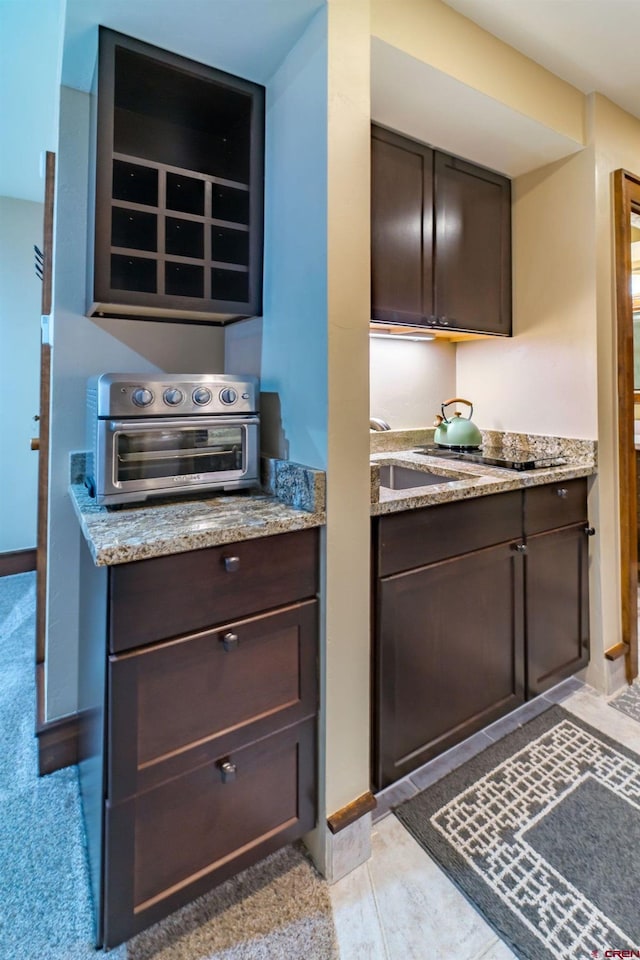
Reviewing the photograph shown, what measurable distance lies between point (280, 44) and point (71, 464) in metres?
1.32

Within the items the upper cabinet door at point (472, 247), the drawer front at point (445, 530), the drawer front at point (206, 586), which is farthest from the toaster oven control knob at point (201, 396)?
the upper cabinet door at point (472, 247)

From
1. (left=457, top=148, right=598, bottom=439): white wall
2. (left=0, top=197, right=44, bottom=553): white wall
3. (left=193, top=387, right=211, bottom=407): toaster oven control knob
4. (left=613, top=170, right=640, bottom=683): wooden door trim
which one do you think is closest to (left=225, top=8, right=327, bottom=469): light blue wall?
(left=193, top=387, right=211, bottom=407): toaster oven control knob

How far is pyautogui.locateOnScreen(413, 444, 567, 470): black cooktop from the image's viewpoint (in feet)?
6.11

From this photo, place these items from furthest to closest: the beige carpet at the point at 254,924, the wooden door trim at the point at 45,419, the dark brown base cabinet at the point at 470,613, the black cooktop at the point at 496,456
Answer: the black cooktop at the point at 496,456, the wooden door trim at the point at 45,419, the dark brown base cabinet at the point at 470,613, the beige carpet at the point at 254,924

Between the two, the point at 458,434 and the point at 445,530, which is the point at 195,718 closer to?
the point at 445,530

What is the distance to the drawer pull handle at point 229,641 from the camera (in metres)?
1.07

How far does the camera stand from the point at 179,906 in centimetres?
106

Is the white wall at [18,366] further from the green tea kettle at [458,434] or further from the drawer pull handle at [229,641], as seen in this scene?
the drawer pull handle at [229,641]

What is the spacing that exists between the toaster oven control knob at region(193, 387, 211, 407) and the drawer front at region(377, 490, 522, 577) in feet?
1.89

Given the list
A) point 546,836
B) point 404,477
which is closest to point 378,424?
point 404,477

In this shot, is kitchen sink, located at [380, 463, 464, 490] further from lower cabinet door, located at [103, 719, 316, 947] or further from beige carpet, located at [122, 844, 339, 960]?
beige carpet, located at [122, 844, 339, 960]

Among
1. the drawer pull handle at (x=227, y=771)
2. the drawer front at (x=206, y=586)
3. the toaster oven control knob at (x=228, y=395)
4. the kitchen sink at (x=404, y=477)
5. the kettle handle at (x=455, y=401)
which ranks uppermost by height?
the kettle handle at (x=455, y=401)

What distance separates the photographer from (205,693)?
107 centimetres

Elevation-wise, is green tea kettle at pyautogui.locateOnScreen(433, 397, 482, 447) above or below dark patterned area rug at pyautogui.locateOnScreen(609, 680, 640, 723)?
above
